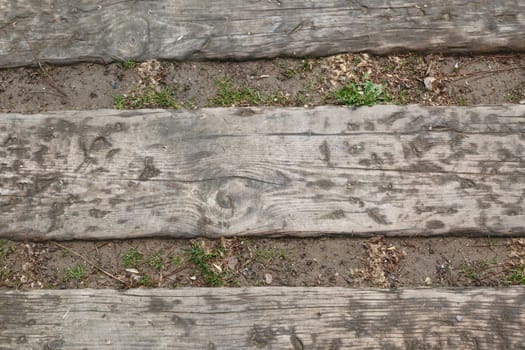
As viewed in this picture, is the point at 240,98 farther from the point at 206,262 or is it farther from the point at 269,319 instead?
the point at 269,319

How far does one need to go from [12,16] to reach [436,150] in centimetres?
210

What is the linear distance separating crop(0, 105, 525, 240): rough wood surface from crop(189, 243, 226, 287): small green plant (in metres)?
0.08

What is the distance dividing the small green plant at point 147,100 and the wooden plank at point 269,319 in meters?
0.85

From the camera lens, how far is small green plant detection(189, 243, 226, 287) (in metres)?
2.24

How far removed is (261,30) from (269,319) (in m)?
1.33

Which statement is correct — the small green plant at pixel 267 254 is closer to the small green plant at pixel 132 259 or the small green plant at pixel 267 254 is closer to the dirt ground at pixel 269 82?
the small green plant at pixel 132 259

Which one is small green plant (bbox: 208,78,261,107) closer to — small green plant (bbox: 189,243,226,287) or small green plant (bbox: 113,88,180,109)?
small green plant (bbox: 113,88,180,109)

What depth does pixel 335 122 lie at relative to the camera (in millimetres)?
2324

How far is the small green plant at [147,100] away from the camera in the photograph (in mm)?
2418

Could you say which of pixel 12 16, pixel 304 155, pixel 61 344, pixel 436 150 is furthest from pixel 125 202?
pixel 436 150

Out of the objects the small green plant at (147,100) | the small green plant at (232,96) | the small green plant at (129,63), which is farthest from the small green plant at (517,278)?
the small green plant at (129,63)

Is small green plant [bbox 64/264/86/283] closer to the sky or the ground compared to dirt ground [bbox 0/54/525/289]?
closer to the ground

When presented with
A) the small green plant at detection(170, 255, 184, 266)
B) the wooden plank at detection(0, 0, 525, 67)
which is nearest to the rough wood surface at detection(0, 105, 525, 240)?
the small green plant at detection(170, 255, 184, 266)

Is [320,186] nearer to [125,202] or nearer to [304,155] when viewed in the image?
A: [304,155]
